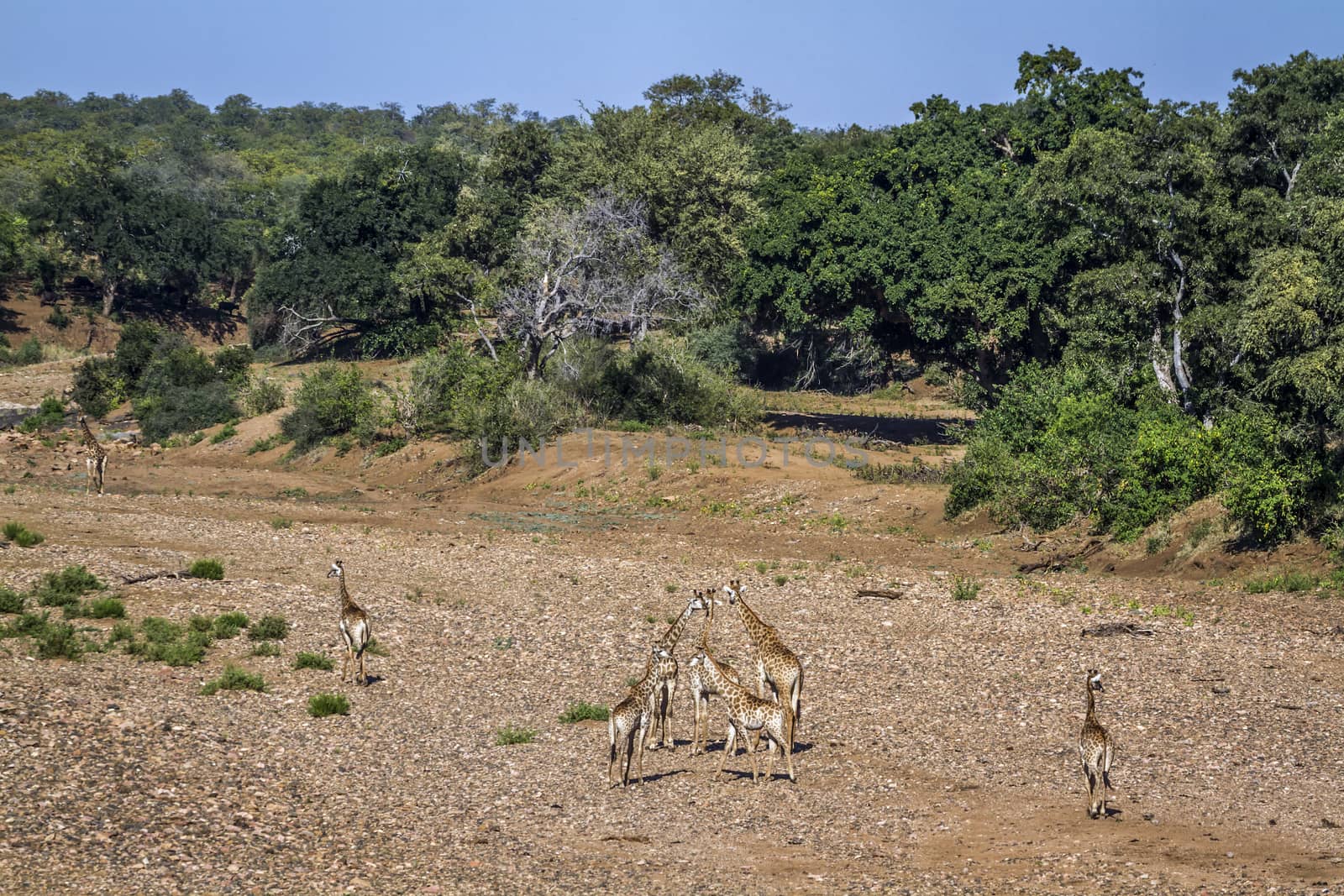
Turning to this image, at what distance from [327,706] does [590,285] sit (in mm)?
35872

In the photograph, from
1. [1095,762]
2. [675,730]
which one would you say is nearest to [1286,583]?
[1095,762]

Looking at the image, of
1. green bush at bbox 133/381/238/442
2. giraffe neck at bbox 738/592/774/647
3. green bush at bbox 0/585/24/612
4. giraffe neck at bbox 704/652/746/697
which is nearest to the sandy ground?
giraffe neck at bbox 704/652/746/697

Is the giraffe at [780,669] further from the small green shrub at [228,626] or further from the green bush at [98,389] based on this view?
the green bush at [98,389]

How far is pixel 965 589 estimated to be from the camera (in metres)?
25.5

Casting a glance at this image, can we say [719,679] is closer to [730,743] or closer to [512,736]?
[730,743]

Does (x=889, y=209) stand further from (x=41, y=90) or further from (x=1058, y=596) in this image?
(x=41, y=90)

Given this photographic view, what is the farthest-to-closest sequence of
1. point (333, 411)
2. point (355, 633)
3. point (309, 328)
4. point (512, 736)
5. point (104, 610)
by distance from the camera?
point (309, 328)
point (333, 411)
point (104, 610)
point (355, 633)
point (512, 736)

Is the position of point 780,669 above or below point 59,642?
above

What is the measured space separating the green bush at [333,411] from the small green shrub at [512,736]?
31.8 m

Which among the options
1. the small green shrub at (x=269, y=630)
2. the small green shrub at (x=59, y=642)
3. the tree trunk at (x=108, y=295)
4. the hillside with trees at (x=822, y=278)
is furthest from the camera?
the tree trunk at (x=108, y=295)

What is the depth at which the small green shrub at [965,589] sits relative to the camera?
2514 centimetres

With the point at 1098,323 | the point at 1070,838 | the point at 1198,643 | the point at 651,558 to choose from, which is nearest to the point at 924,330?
the point at 1098,323

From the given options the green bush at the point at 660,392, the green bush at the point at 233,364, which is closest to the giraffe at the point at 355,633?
the green bush at the point at 660,392

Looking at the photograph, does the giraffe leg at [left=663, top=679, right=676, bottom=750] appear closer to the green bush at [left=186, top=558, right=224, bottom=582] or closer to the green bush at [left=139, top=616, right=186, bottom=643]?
the green bush at [left=139, top=616, right=186, bottom=643]
